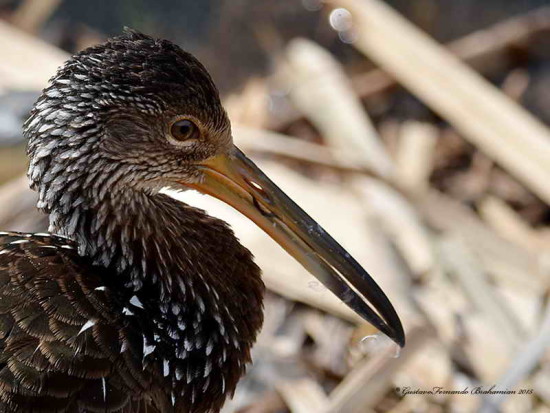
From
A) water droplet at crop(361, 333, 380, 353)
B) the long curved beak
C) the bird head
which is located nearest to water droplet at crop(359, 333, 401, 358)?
water droplet at crop(361, 333, 380, 353)

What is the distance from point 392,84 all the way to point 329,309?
1855 mm

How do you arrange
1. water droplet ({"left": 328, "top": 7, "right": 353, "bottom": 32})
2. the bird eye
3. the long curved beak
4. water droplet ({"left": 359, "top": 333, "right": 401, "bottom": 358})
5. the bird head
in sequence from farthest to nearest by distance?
water droplet ({"left": 328, "top": 7, "right": 353, "bottom": 32})
water droplet ({"left": 359, "top": 333, "right": 401, "bottom": 358})
the long curved beak
the bird eye
the bird head

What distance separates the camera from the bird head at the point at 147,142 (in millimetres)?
3125

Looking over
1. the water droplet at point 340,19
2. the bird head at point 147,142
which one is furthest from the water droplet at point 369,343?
the water droplet at point 340,19

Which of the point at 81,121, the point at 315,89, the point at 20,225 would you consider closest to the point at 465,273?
the point at 315,89

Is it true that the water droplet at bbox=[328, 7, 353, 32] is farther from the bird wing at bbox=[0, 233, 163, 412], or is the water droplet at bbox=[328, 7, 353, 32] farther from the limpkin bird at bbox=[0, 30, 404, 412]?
the bird wing at bbox=[0, 233, 163, 412]

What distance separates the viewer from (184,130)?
3.26 metres

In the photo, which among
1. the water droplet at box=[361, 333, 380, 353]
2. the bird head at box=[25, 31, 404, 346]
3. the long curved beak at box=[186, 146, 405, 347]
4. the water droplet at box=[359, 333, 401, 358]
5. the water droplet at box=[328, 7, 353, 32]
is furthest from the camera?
the water droplet at box=[328, 7, 353, 32]

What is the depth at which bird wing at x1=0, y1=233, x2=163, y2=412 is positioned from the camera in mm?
2936

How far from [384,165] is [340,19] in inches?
49.9

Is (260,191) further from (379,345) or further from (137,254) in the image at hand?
(379,345)

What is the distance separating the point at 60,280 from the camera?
3135 mm

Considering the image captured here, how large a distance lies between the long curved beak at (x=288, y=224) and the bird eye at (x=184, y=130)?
11cm

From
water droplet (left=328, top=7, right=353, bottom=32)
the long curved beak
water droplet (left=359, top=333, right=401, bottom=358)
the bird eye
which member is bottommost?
water droplet (left=359, top=333, right=401, bottom=358)
